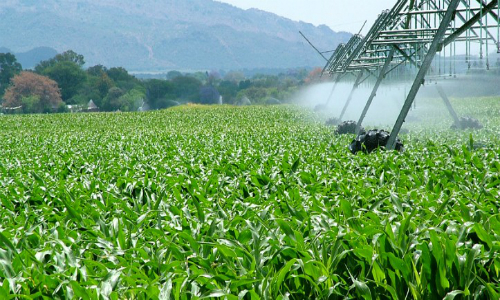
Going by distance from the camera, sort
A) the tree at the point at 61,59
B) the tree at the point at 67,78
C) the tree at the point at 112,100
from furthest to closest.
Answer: the tree at the point at 61,59 < the tree at the point at 67,78 < the tree at the point at 112,100

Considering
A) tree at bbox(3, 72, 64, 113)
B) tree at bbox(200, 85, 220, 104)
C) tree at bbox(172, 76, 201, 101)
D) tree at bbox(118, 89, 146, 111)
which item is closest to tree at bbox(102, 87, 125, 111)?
tree at bbox(118, 89, 146, 111)

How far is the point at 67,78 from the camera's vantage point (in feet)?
396

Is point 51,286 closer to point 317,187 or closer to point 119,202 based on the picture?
point 119,202

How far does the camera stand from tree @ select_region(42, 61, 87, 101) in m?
120

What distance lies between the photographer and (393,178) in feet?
19.0

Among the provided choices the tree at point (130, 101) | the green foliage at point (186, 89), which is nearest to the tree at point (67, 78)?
the tree at point (130, 101)

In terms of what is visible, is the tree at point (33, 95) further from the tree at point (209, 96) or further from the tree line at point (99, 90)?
the tree at point (209, 96)

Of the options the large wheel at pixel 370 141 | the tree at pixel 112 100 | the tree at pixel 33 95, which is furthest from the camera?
the tree at pixel 112 100

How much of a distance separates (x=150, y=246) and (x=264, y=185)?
2.77m

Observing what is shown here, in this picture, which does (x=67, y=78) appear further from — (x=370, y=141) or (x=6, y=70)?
(x=370, y=141)

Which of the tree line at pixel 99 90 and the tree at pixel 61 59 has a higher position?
the tree at pixel 61 59

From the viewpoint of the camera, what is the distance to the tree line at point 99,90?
348ft

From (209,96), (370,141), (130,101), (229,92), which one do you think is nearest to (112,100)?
(130,101)

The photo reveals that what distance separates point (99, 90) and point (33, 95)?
13807mm
